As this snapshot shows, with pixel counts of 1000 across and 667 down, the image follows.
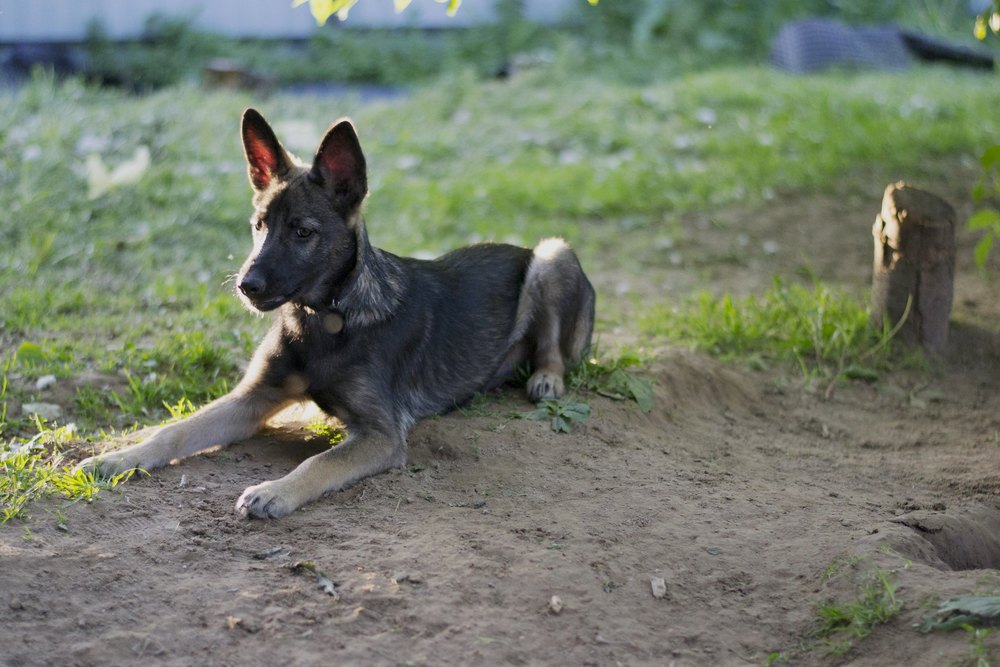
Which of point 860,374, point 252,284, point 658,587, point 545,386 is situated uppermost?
point 252,284

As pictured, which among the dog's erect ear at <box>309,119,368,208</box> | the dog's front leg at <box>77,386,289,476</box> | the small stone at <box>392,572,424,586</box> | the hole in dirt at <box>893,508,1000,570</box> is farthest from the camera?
the dog's erect ear at <box>309,119,368,208</box>

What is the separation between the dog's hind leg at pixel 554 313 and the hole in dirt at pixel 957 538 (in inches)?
83.5

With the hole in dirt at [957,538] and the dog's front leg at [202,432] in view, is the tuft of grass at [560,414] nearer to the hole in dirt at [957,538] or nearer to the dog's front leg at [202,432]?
the dog's front leg at [202,432]

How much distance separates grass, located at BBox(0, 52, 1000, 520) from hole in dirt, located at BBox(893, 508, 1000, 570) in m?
1.62

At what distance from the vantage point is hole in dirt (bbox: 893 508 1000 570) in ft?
15.2

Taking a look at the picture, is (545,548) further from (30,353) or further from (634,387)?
(30,353)

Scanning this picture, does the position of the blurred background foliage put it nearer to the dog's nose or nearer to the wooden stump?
the wooden stump

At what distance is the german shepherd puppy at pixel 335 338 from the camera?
195 inches

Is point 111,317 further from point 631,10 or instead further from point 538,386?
point 631,10

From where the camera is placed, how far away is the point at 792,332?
23.7 feet

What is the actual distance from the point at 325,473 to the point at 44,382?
7.20 feet

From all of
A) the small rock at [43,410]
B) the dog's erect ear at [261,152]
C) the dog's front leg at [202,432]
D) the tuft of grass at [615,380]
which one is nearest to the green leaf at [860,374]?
the tuft of grass at [615,380]

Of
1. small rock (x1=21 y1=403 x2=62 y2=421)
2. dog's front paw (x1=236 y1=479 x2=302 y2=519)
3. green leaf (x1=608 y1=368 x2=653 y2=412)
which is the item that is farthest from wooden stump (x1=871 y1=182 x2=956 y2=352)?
small rock (x1=21 y1=403 x2=62 y2=421)

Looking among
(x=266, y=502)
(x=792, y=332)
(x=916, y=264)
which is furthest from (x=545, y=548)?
(x=916, y=264)
